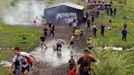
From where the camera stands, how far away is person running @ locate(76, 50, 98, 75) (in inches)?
782

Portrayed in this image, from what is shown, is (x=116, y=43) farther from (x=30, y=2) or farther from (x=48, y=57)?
(x=30, y=2)

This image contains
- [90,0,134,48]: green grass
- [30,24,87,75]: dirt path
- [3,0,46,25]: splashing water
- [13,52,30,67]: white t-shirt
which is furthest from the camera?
[3,0,46,25]: splashing water

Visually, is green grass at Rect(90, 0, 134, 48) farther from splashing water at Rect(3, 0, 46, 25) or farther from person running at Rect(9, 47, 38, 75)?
person running at Rect(9, 47, 38, 75)

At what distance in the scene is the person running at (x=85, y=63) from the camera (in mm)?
19852

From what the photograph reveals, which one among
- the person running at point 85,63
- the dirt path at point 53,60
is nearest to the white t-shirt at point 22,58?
the person running at point 85,63

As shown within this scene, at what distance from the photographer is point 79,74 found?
20281mm

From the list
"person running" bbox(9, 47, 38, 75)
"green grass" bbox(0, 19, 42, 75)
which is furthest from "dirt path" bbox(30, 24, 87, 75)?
"person running" bbox(9, 47, 38, 75)

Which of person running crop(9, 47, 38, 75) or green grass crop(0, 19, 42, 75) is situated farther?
green grass crop(0, 19, 42, 75)

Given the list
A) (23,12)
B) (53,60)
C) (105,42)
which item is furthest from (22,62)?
(23,12)

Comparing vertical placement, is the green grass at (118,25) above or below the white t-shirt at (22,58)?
below

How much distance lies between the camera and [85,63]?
65.5ft

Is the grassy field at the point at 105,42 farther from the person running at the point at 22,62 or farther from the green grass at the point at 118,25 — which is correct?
the person running at the point at 22,62

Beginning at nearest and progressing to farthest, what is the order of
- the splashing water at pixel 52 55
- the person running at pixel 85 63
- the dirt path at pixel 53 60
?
the person running at pixel 85 63 → the dirt path at pixel 53 60 → the splashing water at pixel 52 55

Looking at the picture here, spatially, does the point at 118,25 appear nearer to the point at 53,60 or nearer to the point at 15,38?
the point at 15,38
